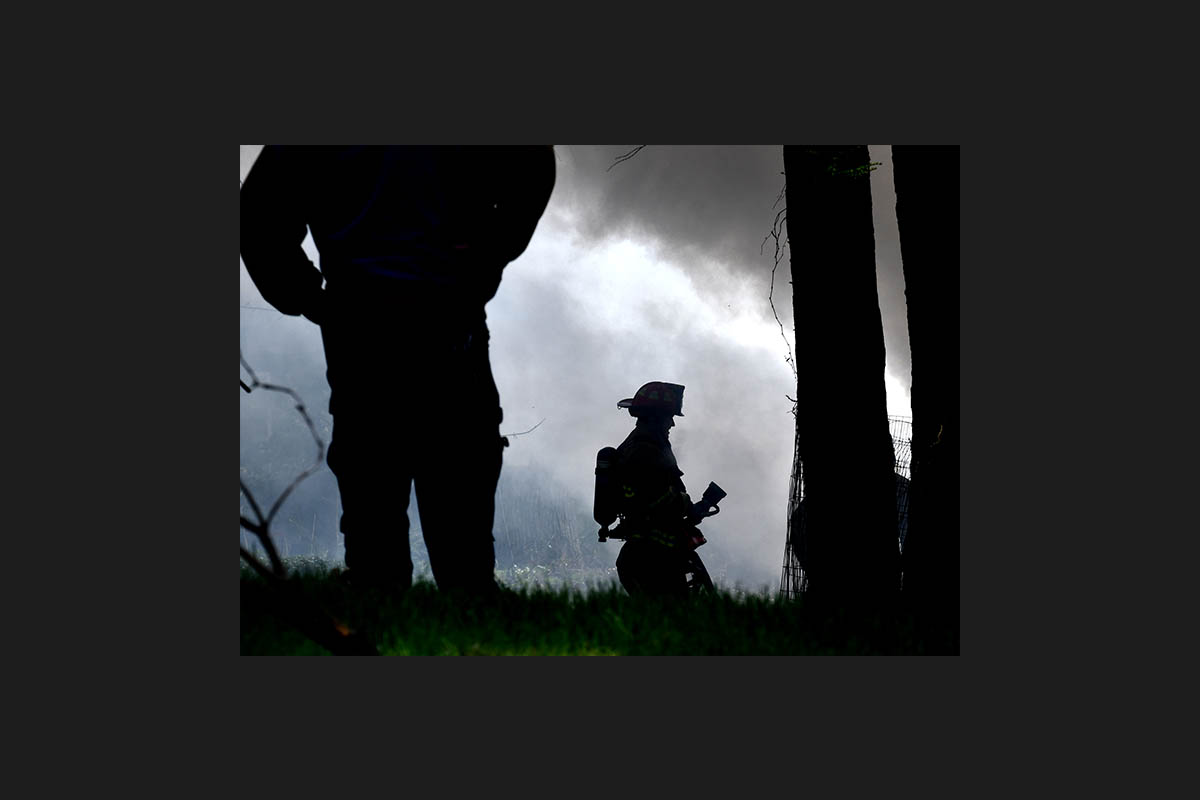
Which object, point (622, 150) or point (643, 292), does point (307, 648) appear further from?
point (622, 150)

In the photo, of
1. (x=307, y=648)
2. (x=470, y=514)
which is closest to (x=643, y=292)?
(x=470, y=514)

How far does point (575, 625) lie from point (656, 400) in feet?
3.05

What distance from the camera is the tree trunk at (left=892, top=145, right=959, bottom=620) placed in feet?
11.8

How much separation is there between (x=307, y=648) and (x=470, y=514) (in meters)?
0.75

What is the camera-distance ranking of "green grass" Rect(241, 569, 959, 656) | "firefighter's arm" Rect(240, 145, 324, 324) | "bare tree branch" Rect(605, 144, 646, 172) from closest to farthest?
1. "green grass" Rect(241, 569, 959, 656)
2. "firefighter's arm" Rect(240, 145, 324, 324)
3. "bare tree branch" Rect(605, 144, 646, 172)

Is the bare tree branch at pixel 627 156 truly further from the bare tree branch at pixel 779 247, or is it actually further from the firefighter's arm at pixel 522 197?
the bare tree branch at pixel 779 247

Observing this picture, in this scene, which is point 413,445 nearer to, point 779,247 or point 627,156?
point 627,156

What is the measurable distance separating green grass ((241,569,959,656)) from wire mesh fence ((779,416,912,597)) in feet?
0.57

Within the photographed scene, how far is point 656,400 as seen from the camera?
3738 millimetres

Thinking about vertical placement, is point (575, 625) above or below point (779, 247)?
below

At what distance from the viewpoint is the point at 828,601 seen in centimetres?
365

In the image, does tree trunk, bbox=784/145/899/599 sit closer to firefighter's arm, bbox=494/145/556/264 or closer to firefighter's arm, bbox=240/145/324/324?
firefighter's arm, bbox=494/145/556/264

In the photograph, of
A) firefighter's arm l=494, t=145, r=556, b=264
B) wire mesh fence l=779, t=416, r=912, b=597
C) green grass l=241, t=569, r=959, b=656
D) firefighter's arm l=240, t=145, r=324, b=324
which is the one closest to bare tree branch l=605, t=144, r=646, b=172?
firefighter's arm l=494, t=145, r=556, b=264

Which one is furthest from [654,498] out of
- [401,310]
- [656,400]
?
[401,310]
